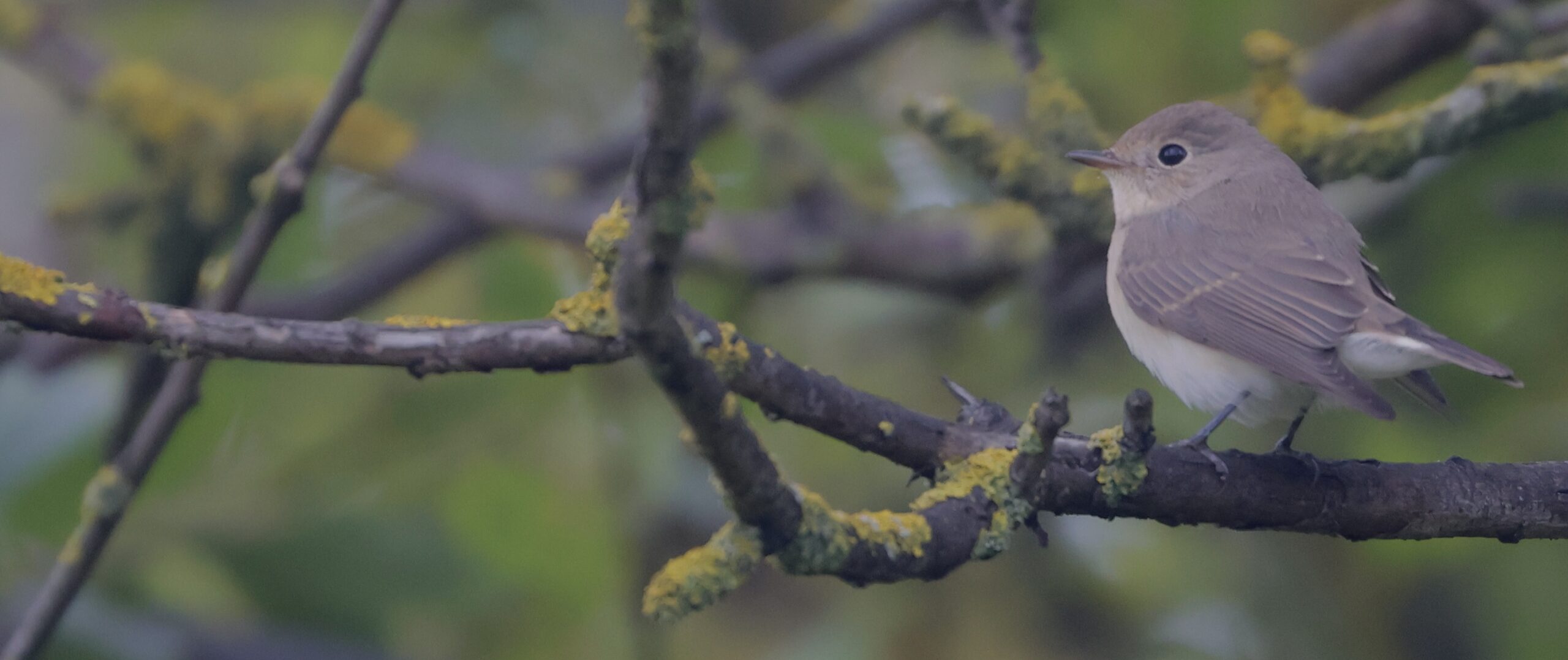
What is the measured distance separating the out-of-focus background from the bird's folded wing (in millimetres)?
733

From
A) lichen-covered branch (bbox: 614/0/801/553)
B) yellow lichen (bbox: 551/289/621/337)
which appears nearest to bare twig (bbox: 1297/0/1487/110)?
yellow lichen (bbox: 551/289/621/337)

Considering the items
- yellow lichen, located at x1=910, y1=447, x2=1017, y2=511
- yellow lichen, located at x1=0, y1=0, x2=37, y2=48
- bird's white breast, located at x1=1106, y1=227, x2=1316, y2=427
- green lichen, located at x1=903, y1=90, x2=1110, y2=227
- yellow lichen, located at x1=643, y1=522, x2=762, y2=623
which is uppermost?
yellow lichen, located at x1=0, y1=0, x2=37, y2=48

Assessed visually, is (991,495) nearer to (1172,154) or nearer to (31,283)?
(31,283)

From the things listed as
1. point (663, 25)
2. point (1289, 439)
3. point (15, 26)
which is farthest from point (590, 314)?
point (15, 26)

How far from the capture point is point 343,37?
18.4 ft

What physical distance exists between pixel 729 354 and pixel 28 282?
101 centimetres

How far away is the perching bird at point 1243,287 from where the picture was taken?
10.4 ft

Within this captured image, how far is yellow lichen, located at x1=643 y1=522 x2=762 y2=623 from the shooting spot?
1720 mm

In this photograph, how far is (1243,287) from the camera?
11.9 feet

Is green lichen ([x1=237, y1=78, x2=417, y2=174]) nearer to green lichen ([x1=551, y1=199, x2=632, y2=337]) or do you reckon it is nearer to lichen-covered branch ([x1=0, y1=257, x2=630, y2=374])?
lichen-covered branch ([x1=0, y1=257, x2=630, y2=374])

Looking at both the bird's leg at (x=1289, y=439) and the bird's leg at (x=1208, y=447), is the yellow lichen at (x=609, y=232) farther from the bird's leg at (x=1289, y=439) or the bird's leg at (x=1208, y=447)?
the bird's leg at (x=1289, y=439)

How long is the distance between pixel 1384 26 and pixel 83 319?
4183 mm

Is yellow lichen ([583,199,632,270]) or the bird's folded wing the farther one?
the bird's folded wing

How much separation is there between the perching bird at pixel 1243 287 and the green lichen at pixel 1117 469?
0.32 metres
